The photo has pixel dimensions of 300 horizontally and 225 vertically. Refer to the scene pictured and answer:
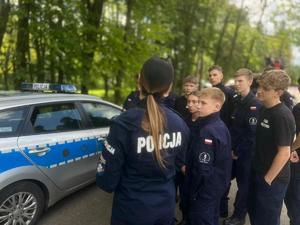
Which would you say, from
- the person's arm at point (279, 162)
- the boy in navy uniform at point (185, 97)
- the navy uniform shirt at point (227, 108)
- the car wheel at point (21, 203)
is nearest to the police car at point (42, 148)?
the car wheel at point (21, 203)

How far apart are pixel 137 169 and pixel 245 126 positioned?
2.25m

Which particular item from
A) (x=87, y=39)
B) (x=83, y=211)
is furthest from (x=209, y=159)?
(x=87, y=39)

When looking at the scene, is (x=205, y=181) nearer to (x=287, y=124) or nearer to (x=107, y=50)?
(x=287, y=124)

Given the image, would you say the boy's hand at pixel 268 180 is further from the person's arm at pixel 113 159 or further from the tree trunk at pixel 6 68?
the tree trunk at pixel 6 68

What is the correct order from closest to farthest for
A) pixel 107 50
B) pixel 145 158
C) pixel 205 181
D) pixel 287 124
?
pixel 145 158, pixel 287 124, pixel 205 181, pixel 107 50

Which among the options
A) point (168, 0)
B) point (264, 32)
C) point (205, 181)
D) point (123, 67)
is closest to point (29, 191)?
point (205, 181)

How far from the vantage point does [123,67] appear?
9.77m

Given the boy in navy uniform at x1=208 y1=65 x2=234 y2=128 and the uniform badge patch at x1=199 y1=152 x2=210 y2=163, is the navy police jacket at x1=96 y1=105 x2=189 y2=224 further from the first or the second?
the boy in navy uniform at x1=208 y1=65 x2=234 y2=128

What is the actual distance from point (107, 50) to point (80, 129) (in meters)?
5.40

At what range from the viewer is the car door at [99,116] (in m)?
4.24

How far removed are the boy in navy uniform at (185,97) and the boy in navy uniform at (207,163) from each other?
1450 millimetres

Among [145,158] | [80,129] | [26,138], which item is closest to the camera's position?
[145,158]

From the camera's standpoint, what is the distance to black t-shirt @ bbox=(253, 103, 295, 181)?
2605 mm

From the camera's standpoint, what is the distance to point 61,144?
356 centimetres
